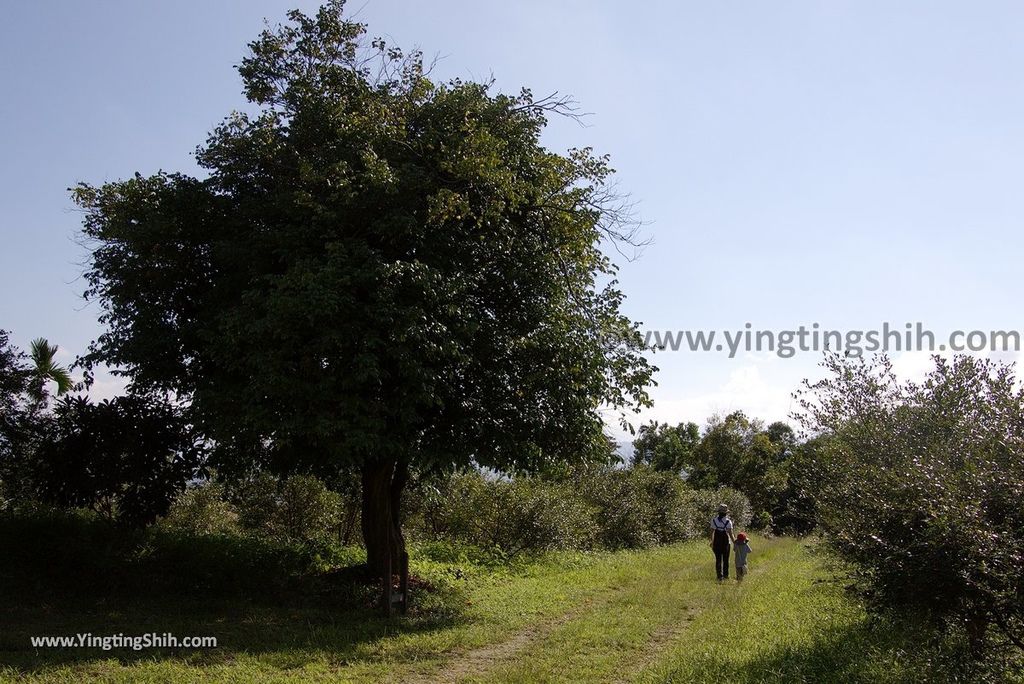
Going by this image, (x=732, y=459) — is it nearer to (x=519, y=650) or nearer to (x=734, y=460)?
(x=734, y=460)

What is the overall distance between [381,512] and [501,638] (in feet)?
12.0

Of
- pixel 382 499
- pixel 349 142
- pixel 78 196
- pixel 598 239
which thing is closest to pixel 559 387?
pixel 598 239

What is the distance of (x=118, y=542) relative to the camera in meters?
11.9

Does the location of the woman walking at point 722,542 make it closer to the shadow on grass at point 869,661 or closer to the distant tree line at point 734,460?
the shadow on grass at point 869,661

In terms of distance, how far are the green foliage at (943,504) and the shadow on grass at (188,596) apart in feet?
18.1

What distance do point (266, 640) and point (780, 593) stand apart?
8359 mm

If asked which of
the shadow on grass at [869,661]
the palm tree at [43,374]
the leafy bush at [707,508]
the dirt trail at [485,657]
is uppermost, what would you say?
the palm tree at [43,374]

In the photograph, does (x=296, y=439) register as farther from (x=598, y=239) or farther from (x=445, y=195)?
(x=598, y=239)

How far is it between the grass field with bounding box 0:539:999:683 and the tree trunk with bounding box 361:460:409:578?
110cm

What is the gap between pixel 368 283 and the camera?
991cm

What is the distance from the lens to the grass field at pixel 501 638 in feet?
24.5

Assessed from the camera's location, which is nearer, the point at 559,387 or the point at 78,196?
the point at 559,387

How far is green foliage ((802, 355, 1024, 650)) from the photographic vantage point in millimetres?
5805

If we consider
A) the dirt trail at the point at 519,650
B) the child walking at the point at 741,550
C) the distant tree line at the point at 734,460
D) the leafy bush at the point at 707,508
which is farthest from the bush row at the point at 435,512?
the distant tree line at the point at 734,460
